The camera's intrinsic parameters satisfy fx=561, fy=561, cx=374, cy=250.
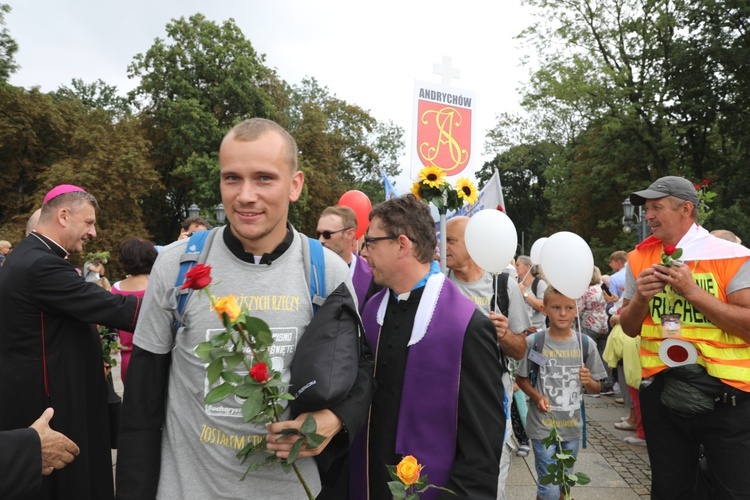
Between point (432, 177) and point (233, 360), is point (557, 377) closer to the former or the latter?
point (432, 177)

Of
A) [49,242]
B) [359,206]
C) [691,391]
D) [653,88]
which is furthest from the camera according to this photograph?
[653,88]

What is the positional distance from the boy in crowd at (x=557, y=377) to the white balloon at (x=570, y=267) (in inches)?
9.5

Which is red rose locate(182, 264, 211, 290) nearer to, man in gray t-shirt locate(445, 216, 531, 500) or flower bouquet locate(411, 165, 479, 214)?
man in gray t-shirt locate(445, 216, 531, 500)

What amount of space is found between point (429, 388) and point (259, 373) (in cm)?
103

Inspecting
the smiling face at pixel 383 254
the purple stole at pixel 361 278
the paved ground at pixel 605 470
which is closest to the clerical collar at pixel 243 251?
the smiling face at pixel 383 254

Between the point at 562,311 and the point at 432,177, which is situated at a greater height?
the point at 432,177

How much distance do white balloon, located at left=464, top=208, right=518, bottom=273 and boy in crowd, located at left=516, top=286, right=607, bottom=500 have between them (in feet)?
2.33

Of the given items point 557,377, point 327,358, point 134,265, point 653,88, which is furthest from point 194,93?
point 327,358

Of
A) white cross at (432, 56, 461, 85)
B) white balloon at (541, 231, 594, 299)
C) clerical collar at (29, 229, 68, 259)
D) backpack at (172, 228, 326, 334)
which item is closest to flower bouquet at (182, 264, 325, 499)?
backpack at (172, 228, 326, 334)

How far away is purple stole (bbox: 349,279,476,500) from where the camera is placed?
230cm

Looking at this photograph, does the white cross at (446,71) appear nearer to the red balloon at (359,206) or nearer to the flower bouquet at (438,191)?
the red balloon at (359,206)

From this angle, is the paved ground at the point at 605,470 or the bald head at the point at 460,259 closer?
the bald head at the point at 460,259

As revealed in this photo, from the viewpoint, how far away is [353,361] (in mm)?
1800

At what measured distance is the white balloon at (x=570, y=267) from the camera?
4.23 m
